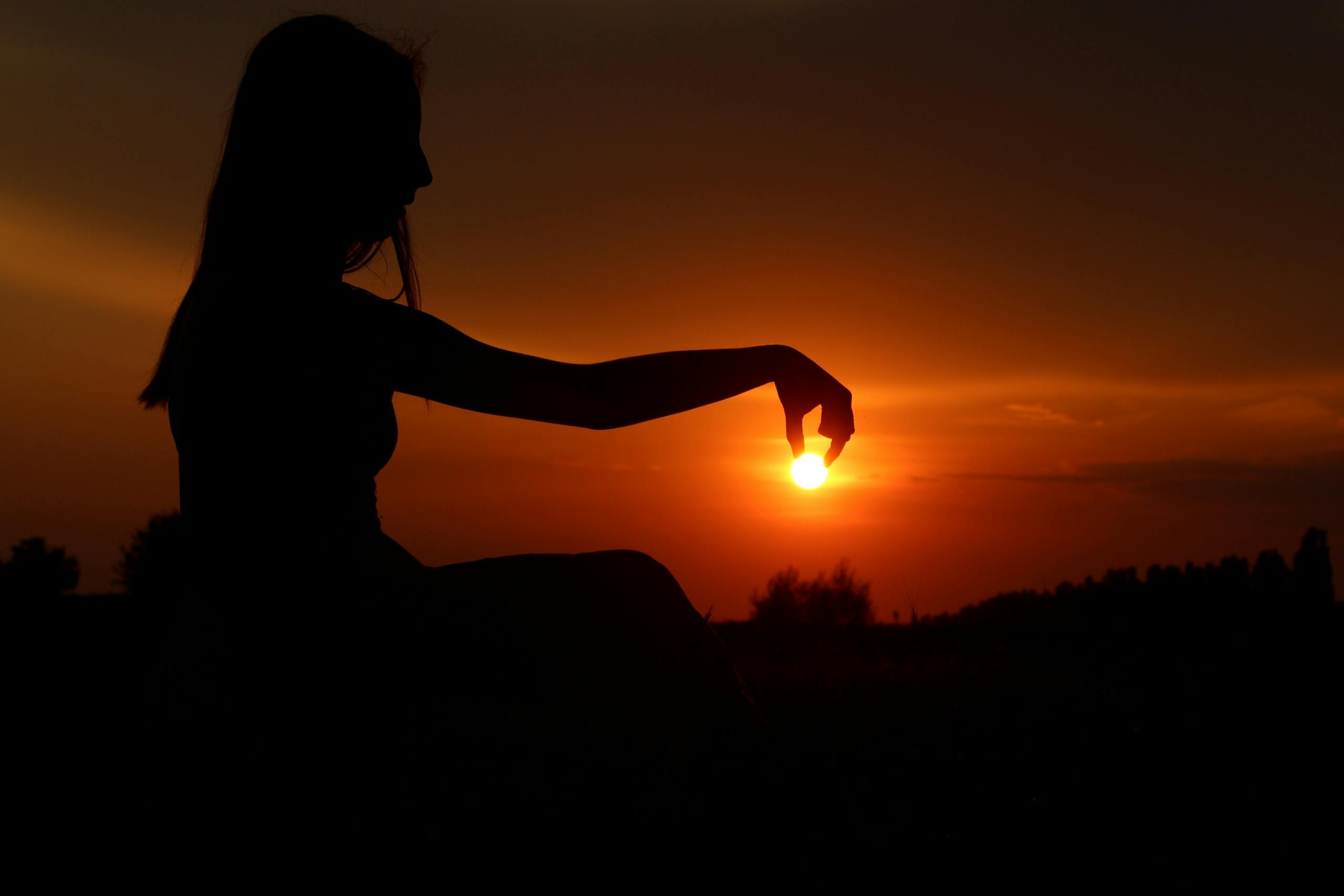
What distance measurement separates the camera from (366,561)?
6.38 feet

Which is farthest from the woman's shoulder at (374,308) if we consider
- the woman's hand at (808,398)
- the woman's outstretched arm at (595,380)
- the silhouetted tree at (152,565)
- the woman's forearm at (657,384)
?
the silhouetted tree at (152,565)

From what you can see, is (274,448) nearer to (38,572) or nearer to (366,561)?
(366,561)

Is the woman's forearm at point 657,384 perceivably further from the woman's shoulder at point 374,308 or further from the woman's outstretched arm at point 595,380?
the woman's shoulder at point 374,308

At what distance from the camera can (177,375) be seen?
1938 mm

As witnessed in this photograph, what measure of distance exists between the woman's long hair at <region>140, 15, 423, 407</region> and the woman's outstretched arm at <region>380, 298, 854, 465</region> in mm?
343

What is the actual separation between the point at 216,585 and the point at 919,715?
3673 millimetres

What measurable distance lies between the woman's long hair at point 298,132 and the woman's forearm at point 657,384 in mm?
680

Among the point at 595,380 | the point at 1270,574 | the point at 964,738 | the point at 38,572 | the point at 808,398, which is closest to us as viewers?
the point at 595,380

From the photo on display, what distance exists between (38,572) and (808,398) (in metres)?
7.26

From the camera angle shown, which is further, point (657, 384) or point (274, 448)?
point (657, 384)

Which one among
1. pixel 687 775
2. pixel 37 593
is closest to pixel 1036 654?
pixel 687 775

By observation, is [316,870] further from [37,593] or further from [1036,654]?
[37,593]

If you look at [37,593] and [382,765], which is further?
[37,593]

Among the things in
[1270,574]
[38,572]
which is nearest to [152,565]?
[38,572]
